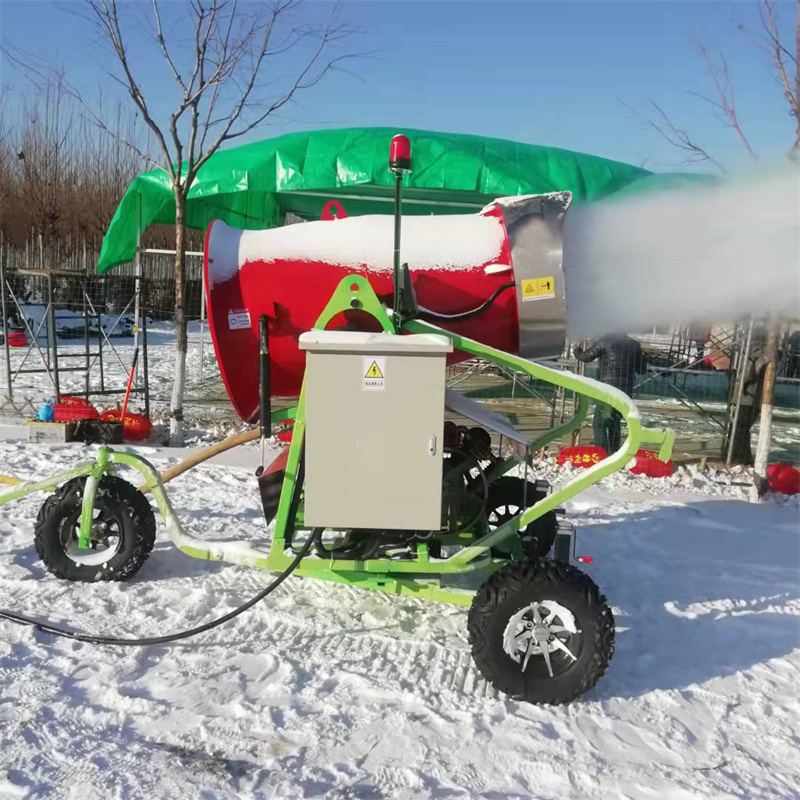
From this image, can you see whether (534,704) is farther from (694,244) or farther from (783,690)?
(694,244)

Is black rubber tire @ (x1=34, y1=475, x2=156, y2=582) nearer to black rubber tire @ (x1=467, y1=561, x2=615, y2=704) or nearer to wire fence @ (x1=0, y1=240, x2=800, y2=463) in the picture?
black rubber tire @ (x1=467, y1=561, x2=615, y2=704)

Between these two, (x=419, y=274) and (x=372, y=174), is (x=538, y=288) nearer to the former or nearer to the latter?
(x=419, y=274)

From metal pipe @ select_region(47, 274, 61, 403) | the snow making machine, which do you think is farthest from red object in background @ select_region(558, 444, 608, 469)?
metal pipe @ select_region(47, 274, 61, 403)

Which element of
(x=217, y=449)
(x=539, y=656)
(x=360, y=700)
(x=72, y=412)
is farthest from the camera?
(x=72, y=412)

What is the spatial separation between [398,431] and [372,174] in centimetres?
777

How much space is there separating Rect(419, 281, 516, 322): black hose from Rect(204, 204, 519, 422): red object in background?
29mm

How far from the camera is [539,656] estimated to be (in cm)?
344

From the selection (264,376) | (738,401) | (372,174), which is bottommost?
(738,401)

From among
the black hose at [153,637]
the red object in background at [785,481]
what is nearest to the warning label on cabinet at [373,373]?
the black hose at [153,637]

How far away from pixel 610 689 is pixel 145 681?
224 cm

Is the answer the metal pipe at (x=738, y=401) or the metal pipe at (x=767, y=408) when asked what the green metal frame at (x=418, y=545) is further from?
the metal pipe at (x=738, y=401)

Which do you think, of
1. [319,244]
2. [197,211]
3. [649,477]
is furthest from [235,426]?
[319,244]

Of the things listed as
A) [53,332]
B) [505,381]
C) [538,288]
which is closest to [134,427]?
[53,332]

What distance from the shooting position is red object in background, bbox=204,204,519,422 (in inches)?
152
